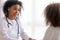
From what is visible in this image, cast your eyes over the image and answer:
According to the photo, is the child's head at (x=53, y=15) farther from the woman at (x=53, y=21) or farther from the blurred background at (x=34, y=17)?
the blurred background at (x=34, y=17)

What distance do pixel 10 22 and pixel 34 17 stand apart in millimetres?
497

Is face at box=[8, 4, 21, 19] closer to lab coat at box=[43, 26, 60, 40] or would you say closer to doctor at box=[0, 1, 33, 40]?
doctor at box=[0, 1, 33, 40]

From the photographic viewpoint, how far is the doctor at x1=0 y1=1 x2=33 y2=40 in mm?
1565

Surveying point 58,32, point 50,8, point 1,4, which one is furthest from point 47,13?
point 1,4

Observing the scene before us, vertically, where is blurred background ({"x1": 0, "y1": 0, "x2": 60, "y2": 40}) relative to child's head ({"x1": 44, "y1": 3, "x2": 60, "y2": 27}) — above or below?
below

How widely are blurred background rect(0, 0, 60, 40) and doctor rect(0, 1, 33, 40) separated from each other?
1.26 feet

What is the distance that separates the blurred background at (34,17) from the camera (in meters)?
2.03

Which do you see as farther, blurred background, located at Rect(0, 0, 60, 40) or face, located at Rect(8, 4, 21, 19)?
blurred background, located at Rect(0, 0, 60, 40)

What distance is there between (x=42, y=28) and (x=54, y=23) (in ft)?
2.46

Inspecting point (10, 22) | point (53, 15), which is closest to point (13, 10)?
point (10, 22)

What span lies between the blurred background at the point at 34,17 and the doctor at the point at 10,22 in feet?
1.26

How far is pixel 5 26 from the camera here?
1577mm

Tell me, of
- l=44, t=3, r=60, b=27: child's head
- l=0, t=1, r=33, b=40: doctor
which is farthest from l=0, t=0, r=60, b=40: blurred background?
l=44, t=3, r=60, b=27: child's head

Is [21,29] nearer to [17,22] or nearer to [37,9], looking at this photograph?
[17,22]
